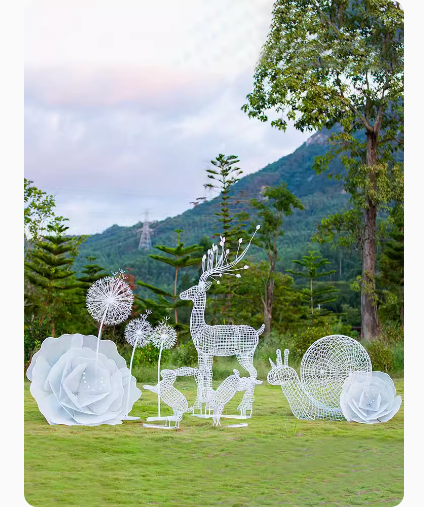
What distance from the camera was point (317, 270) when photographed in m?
10.7

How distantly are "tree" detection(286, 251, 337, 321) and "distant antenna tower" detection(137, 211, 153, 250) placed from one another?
2.24 m

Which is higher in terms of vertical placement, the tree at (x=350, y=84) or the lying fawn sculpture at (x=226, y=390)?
the tree at (x=350, y=84)

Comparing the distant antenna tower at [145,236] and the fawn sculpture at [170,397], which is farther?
the distant antenna tower at [145,236]

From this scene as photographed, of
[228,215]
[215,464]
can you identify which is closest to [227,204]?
[228,215]

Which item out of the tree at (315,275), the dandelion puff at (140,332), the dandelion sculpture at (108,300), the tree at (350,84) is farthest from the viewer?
the tree at (315,275)

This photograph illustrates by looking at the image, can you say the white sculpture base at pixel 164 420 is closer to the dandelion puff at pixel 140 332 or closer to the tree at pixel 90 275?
the dandelion puff at pixel 140 332

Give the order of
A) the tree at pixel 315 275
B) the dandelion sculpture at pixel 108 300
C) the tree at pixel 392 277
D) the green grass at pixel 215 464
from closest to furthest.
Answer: the green grass at pixel 215 464 → the dandelion sculpture at pixel 108 300 → the tree at pixel 392 277 → the tree at pixel 315 275

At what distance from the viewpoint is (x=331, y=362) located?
5504mm

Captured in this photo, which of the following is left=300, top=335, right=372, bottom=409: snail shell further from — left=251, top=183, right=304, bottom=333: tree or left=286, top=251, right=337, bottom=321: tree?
left=286, top=251, right=337, bottom=321: tree

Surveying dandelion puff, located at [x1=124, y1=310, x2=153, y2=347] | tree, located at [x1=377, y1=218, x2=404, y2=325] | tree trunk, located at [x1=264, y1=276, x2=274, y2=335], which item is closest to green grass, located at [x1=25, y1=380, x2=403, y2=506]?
dandelion puff, located at [x1=124, y1=310, x2=153, y2=347]

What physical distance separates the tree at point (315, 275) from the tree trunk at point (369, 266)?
0.88 metres

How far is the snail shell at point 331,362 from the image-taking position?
5496 millimetres

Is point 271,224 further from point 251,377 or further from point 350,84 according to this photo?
point 251,377

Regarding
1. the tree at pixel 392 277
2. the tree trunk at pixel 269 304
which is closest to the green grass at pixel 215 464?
the tree trunk at pixel 269 304
